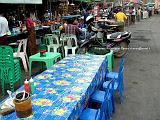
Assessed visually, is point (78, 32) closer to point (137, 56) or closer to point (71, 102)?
point (137, 56)

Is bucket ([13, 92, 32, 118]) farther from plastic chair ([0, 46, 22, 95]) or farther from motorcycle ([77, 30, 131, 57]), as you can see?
motorcycle ([77, 30, 131, 57])

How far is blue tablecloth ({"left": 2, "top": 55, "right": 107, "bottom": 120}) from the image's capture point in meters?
2.97

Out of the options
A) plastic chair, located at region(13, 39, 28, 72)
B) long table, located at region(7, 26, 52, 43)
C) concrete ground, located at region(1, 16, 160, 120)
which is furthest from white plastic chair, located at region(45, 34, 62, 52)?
plastic chair, located at region(13, 39, 28, 72)

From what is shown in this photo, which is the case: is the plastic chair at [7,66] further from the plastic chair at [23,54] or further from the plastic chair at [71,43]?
the plastic chair at [71,43]

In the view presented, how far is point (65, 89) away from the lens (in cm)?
369

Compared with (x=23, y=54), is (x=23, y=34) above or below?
above

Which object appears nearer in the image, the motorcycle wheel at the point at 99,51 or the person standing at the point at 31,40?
the motorcycle wheel at the point at 99,51

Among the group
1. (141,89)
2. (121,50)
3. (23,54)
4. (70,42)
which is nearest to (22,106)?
(141,89)

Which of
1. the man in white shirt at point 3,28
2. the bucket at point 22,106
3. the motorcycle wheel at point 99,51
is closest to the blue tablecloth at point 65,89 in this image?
the bucket at point 22,106

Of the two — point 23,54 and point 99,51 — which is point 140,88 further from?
point 23,54

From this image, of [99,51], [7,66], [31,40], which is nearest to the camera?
[7,66]

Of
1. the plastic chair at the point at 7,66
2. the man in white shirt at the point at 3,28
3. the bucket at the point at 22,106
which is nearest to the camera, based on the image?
the bucket at the point at 22,106

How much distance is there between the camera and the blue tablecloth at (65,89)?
2967 millimetres

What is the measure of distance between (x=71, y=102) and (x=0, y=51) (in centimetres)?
311
